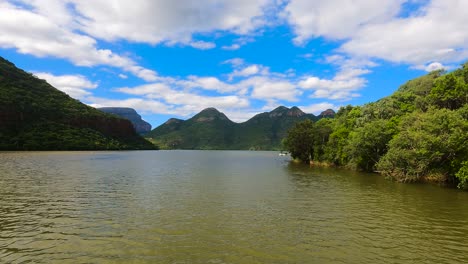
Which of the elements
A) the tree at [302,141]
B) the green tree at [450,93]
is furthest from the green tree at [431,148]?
the tree at [302,141]

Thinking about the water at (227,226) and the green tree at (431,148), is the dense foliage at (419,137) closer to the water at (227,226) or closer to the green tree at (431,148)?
the green tree at (431,148)

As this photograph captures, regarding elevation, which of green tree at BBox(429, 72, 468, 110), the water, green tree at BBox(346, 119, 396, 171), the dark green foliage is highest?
green tree at BBox(429, 72, 468, 110)

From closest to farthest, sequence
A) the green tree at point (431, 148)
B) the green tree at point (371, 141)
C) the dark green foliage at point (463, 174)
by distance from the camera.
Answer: the dark green foliage at point (463, 174) < the green tree at point (431, 148) < the green tree at point (371, 141)

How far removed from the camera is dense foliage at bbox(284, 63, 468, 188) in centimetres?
4197

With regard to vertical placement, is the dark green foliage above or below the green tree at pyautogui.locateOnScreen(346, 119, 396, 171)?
below

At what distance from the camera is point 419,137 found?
44.3 metres

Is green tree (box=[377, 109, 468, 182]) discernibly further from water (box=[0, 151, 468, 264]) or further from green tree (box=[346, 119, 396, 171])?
green tree (box=[346, 119, 396, 171])

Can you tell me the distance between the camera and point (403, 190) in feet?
134

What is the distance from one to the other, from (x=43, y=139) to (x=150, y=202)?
15648 centimetres

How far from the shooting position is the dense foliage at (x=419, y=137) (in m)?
42.0

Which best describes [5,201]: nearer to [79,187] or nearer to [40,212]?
[40,212]

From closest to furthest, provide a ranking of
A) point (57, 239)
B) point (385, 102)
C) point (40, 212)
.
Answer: point (57, 239), point (40, 212), point (385, 102)

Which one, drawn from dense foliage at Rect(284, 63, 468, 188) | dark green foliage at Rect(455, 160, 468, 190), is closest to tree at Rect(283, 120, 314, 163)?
dense foliage at Rect(284, 63, 468, 188)

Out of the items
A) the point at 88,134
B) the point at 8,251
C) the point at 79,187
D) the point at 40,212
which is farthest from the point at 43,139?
the point at 8,251
